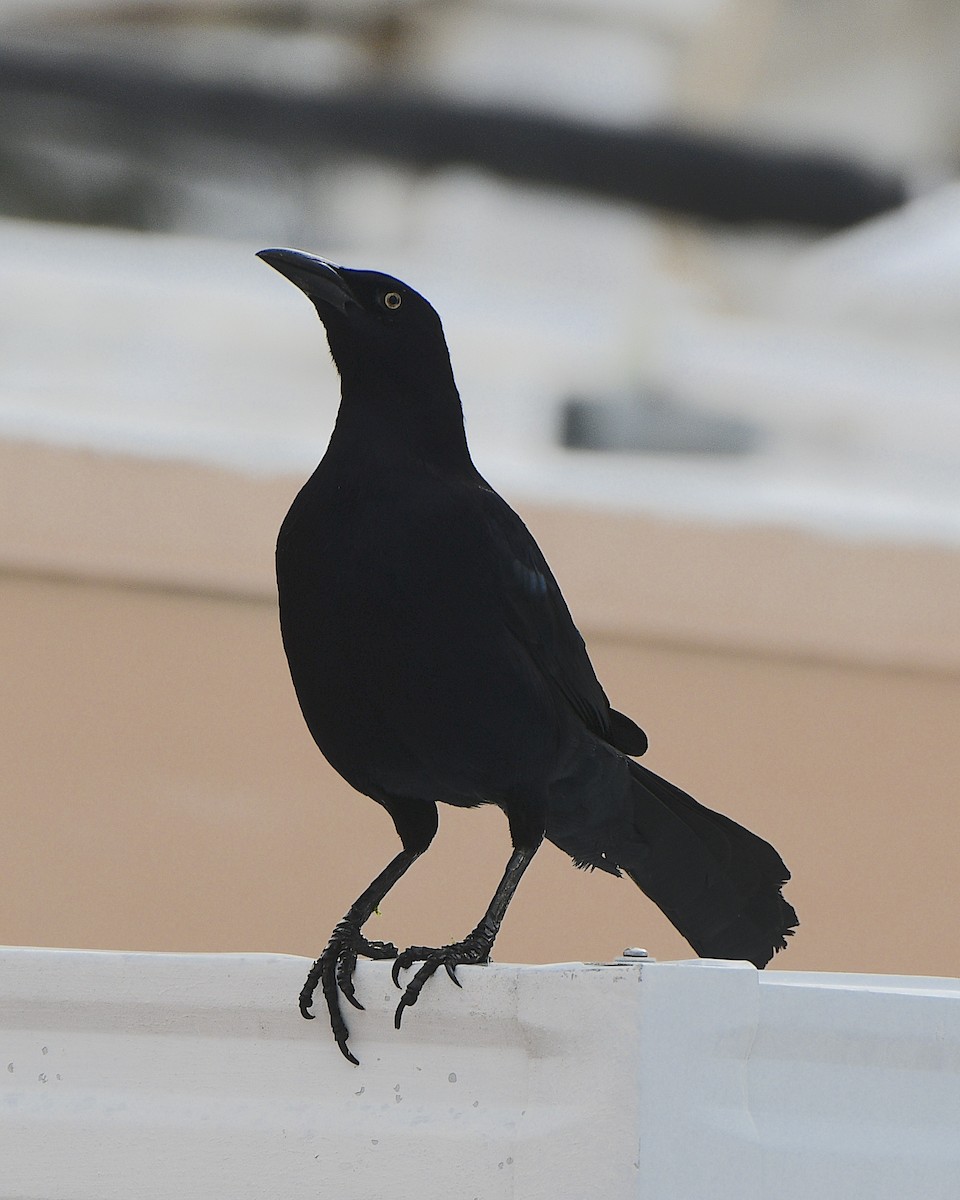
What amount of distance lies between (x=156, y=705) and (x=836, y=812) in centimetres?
176

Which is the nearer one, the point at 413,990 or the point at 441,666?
the point at 413,990

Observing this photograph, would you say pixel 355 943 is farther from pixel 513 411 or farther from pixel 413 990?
pixel 513 411

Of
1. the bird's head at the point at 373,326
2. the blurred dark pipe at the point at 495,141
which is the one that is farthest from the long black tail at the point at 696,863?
the blurred dark pipe at the point at 495,141

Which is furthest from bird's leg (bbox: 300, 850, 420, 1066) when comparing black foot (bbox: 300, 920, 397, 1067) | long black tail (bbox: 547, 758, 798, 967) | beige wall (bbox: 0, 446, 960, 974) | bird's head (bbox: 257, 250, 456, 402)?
beige wall (bbox: 0, 446, 960, 974)

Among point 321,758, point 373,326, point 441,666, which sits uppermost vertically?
point 373,326

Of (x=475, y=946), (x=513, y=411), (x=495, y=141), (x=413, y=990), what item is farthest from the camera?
(x=495, y=141)

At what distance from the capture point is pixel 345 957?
184 cm

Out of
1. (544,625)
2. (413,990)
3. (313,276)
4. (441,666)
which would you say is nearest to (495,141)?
(313,276)

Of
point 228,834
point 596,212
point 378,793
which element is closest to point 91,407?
point 228,834

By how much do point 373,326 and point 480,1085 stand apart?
1.19 meters

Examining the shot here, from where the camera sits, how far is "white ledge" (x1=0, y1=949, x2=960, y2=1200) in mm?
1318

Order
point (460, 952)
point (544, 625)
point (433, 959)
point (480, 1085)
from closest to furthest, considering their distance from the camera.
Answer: point (480, 1085) → point (433, 959) → point (460, 952) → point (544, 625)

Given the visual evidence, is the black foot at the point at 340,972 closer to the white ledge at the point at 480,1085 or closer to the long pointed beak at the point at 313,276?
the white ledge at the point at 480,1085

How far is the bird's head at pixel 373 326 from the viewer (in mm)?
2250
